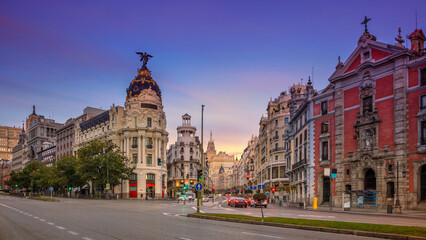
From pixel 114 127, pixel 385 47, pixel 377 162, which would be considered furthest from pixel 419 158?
Answer: pixel 114 127

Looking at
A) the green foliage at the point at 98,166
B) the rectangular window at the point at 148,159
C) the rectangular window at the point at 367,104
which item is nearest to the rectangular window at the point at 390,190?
the rectangular window at the point at 367,104

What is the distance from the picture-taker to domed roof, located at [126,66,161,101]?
97.4 m

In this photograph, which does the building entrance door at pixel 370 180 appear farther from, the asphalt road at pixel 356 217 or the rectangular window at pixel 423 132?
the asphalt road at pixel 356 217

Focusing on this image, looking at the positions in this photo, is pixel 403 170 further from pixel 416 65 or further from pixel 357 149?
pixel 416 65

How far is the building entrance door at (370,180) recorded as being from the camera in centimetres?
4447

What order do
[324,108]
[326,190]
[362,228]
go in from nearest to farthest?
[362,228], [326,190], [324,108]

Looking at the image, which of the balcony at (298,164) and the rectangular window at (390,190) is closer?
the rectangular window at (390,190)

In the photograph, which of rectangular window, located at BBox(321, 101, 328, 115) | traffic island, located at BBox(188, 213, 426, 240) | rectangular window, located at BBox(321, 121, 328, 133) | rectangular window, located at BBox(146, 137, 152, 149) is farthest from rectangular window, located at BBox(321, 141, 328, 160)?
rectangular window, located at BBox(146, 137, 152, 149)

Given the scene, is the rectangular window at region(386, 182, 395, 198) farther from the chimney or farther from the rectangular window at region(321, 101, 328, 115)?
the chimney

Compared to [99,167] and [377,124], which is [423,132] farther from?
[99,167]

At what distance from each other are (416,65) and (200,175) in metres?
23.9

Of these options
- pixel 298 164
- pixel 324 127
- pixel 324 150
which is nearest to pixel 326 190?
pixel 324 150

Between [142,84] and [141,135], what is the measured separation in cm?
1282

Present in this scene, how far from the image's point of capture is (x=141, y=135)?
92875mm
